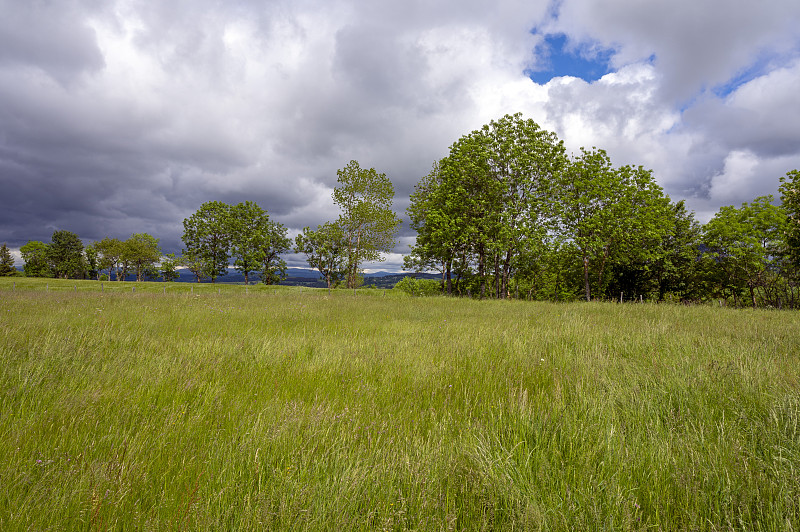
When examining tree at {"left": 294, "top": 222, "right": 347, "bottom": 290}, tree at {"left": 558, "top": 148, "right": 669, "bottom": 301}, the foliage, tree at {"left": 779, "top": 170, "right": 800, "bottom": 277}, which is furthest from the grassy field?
tree at {"left": 294, "top": 222, "right": 347, "bottom": 290}

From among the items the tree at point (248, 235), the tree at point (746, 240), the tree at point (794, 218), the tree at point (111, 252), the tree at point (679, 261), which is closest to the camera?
the tree at point (794, 218)

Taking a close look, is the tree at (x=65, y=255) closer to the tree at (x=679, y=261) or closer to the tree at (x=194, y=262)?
the tree at (x=194, y=262)

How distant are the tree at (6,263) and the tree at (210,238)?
200 feet

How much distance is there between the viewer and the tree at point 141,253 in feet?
245

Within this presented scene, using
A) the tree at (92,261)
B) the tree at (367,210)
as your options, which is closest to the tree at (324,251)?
the tree at (367,210)

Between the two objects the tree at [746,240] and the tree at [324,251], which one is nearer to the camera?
the tree at [746,240]

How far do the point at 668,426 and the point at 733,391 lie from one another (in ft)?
4.91

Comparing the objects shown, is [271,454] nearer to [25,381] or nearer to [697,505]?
[697,505]

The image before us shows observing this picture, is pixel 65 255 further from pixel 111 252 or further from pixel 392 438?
pixel 392 438

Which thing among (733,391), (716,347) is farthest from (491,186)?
(733,391)

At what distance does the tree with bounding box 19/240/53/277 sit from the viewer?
274ft

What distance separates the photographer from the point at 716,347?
18.1 ft

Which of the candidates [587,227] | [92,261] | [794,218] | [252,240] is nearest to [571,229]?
[587,227]

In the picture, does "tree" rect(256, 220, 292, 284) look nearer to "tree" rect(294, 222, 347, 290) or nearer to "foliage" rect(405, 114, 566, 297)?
"tree" rect(294, 222, 347, 290)
